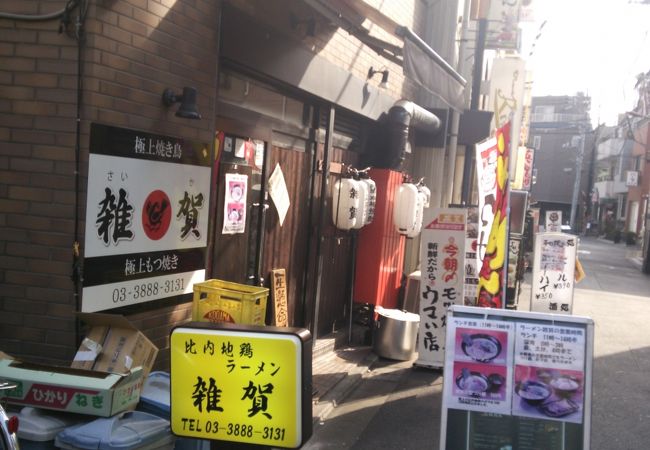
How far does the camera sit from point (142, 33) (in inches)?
172

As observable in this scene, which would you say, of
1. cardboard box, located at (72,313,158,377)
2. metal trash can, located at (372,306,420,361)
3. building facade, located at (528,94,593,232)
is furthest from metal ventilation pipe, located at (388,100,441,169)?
building facade, located at (528,94,593,232)

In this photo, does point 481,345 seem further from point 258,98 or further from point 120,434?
point 258,98

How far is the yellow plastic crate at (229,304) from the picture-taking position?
4.48m

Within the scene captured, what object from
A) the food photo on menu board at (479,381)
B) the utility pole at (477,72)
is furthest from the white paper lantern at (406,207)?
the food photo on menu board at (479,381)

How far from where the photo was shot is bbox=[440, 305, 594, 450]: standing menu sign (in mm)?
3721

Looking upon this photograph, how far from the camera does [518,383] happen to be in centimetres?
378

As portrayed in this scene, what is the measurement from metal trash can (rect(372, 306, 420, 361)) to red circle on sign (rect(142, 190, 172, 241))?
455cm

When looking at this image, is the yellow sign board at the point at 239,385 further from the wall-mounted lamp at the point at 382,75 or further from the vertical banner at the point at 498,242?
the wall-mounted lamp at the point at 382,75

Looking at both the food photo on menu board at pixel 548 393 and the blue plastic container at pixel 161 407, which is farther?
the blue plastic container at pixel 161 407

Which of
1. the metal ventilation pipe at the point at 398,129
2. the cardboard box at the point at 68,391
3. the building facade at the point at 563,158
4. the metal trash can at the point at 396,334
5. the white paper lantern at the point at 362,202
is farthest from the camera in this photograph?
the building facade at the point at 563,158

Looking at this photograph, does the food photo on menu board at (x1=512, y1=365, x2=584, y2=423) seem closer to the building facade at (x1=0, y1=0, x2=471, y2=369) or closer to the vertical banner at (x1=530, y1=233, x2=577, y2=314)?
the building facade at (x1=0, y1=0, x2=471, y2=369)

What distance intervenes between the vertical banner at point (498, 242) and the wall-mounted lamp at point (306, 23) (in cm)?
236

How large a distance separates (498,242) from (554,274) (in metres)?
4.26

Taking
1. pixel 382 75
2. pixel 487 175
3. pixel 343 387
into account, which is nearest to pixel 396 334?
pixel 343 387
